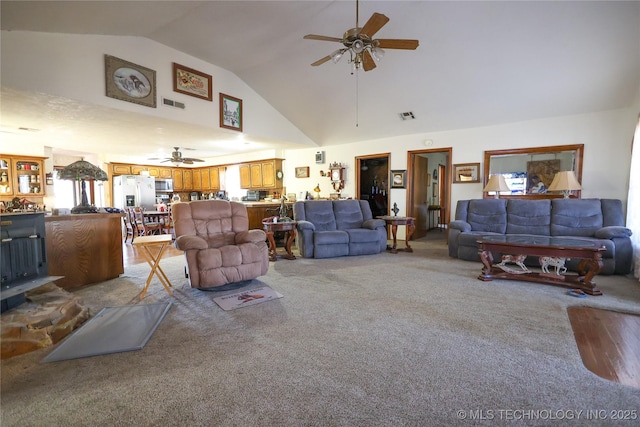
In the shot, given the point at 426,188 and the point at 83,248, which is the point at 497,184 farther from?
the point at 83,248

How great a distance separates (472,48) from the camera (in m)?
3.93

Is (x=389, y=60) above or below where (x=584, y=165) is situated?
above

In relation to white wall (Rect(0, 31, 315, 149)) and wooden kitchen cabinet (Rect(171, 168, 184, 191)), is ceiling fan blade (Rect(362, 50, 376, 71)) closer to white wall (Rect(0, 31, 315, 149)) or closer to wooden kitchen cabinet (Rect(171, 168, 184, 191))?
white wall (Rect(0, 31, 315, 149))

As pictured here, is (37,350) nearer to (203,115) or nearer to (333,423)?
Result: (333,423)

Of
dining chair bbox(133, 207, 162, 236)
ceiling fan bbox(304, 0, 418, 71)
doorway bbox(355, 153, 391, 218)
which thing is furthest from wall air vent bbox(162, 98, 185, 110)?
doorway bbox(355, 153, 391, 218)

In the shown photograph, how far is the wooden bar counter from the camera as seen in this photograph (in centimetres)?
310

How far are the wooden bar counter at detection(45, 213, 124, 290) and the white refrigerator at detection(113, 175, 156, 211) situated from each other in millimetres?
5144

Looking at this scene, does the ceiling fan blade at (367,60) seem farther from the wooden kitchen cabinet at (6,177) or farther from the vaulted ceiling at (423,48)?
the wooden kitchen cabinet at (6,177)

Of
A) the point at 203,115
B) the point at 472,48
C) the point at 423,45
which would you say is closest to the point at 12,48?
the point at 203,115

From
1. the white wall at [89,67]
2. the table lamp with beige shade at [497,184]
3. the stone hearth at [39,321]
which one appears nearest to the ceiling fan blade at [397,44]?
the table lamp with beige shade at [497,184]

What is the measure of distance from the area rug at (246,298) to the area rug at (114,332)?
0.50 metres

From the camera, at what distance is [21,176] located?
5.91 m

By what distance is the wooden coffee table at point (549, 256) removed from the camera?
3002 mm

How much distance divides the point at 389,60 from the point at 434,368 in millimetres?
4259
